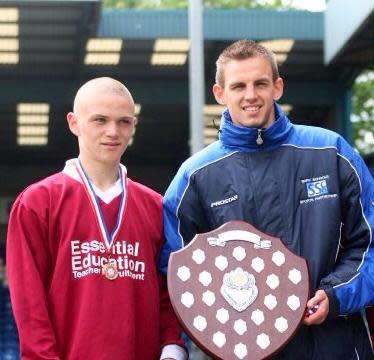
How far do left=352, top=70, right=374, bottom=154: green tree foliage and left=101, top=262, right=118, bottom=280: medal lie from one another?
25.1 m

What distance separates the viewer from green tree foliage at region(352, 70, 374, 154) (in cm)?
2994

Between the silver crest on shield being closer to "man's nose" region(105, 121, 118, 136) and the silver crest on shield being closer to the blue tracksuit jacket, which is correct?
the blue tracksuit jacket

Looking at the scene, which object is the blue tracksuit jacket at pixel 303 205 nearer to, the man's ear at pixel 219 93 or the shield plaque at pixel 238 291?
the man's ear at pixel 219 93

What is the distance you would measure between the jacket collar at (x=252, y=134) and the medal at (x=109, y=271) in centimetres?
68

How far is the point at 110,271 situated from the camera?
504cm

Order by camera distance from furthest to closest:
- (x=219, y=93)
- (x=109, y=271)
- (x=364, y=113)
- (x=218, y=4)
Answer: (x=218, y=4)
(x=364, y=113)
(x=219, y=93)
(x=109, y=271)

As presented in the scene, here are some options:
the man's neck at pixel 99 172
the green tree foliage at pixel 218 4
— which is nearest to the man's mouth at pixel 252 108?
the man's neck at pixel 99 172

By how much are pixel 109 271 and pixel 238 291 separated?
57cm

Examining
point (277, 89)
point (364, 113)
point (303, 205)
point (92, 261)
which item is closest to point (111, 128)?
point (92, 261)

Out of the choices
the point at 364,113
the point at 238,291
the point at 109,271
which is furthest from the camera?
the point at 364,113

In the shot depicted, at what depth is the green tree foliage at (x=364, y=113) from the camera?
1179 inches

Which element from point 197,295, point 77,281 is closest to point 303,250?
point 197,295

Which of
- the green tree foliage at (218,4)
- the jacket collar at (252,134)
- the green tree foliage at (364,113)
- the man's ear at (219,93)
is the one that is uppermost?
the green tree foliage at (218,4)

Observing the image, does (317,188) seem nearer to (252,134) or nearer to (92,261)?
(252,134)
